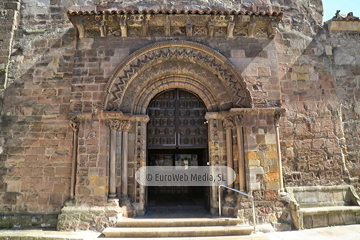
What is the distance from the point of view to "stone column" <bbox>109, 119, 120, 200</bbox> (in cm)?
606

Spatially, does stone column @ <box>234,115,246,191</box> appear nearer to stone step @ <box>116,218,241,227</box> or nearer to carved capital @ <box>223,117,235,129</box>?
carved capital @ <box>223,117,235,129</box>

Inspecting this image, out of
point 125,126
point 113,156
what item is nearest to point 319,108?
point 125,126

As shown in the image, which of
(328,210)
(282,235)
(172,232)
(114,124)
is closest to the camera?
(172,232)

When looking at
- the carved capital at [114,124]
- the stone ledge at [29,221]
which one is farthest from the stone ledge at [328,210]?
the stone ledge at [29,221]

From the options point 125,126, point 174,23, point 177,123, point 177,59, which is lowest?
point 125,126

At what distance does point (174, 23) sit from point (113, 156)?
387cm

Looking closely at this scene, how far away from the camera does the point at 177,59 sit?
6836mm

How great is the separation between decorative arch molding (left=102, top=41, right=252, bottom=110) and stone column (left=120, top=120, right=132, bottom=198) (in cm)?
51

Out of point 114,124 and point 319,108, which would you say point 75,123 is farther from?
point 319,108

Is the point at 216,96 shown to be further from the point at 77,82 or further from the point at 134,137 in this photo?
the point at 77,82

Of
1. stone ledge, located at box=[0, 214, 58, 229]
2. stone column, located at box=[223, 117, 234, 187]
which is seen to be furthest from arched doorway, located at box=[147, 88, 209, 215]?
stone ledge, located at box=[0, 214, 58, 229]

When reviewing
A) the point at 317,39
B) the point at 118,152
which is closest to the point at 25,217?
the point at 118,152

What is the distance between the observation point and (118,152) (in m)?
6.34

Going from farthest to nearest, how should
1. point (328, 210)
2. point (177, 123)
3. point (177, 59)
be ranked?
point (177, 123) → point (177, 59) → point (328, 210)
